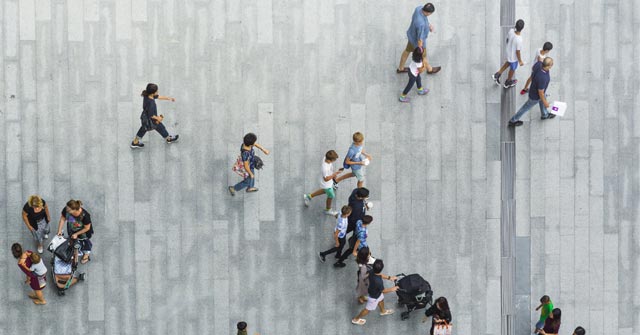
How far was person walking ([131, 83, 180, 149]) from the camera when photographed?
12.2 metres

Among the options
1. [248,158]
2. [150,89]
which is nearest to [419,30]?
[248,158]

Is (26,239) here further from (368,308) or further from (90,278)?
(368,308)

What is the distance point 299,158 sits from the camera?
13.7 metres

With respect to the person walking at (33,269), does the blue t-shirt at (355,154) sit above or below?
above

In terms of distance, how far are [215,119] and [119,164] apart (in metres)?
2.11

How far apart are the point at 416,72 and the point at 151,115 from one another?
5.14 meters

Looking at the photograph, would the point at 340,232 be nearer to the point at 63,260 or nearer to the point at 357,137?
the point at 357,137

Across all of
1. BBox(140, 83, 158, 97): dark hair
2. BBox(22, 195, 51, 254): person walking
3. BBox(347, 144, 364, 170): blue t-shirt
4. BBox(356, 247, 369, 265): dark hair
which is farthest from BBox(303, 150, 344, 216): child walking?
BBox(22, 195, 51, 254): person walking

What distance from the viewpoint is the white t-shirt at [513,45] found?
12.9 metres

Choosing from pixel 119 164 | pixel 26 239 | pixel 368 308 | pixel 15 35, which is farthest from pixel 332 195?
pixel 15 35

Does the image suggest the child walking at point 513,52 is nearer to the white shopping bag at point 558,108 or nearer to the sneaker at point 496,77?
the sneaker at point 496,77

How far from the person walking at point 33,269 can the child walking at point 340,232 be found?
210 inches

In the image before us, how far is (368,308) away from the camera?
42.4 ft

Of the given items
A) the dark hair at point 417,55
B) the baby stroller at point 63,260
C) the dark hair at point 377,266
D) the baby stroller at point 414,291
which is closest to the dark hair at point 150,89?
the baby stroller at point 63,260
